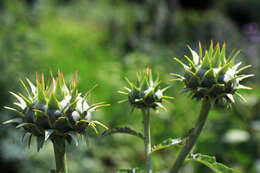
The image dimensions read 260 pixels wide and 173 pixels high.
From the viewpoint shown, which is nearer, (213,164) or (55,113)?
(55,113)

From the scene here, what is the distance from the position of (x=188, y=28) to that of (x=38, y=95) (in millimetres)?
9857

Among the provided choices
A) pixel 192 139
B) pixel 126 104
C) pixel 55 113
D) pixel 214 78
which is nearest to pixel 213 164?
pixel 192 139

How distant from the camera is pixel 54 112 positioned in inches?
68.4

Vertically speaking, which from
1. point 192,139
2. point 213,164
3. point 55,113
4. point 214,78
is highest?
point 214,78

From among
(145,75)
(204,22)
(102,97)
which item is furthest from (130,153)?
(204,22)

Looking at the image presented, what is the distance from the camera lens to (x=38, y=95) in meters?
1.75

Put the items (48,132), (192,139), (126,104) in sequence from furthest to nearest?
(126,104) < (192,139) < (48,132)

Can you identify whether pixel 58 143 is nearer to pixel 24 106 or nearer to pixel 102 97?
pixel 24 106

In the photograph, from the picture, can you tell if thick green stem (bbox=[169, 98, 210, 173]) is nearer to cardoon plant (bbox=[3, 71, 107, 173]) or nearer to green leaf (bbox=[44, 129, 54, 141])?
cardoon plant (bbox=[3, 71, 107, 173])

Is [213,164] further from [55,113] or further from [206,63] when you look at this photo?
[55,113]

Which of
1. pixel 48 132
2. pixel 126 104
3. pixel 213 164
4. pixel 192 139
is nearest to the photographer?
pixel 48 132

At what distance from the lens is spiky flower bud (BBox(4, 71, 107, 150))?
171 cm

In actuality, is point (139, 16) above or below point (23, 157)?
above

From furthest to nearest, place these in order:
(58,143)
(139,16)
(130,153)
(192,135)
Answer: (139,16), (130,153), (192,135), (58,143)
